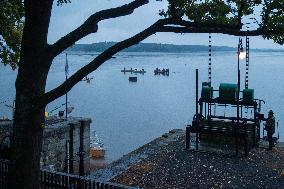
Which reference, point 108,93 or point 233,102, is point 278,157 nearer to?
Answer: point 233,102

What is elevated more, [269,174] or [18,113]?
[18,113]

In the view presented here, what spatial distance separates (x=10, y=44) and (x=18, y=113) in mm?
9389

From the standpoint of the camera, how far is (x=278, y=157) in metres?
17.0

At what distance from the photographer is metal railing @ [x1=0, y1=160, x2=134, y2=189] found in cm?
995

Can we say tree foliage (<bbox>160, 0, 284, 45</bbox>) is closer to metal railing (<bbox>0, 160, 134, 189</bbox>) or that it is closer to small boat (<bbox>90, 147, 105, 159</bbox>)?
metal railing (<bbox>0, 160, 134, 189</bbox>)

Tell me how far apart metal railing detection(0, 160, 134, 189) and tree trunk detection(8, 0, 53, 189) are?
9.99 feet

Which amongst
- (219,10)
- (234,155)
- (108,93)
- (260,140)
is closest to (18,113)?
(219,10)

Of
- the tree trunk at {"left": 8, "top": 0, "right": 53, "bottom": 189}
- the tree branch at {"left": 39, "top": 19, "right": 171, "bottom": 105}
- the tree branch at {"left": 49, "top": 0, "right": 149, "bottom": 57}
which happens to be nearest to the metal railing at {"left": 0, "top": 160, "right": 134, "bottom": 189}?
the tree trunk at {"left": 8, "top": 0, "right": 53, "bottom": 189}

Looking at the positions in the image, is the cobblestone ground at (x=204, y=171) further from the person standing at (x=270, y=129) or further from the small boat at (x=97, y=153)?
the small boat at (x=97, y=153)

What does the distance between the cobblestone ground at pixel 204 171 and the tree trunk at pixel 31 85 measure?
6785mm

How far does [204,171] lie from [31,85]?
963 centimetres

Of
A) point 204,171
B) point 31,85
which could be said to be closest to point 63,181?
point 31,85

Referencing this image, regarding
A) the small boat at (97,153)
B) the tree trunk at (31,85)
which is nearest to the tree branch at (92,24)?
the tree trunk at (31,85)

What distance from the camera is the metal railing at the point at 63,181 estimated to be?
995 cm
